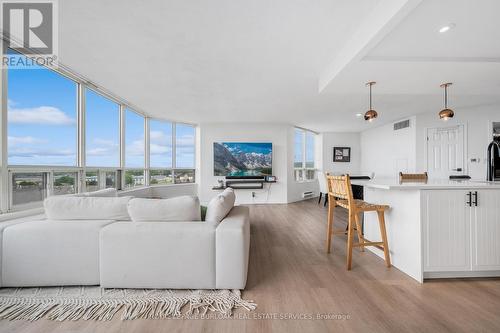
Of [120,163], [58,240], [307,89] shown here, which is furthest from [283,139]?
[58,240]

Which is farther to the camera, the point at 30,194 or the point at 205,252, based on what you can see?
the point at 30,194

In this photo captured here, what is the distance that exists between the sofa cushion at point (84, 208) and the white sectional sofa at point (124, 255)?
0.39 ft

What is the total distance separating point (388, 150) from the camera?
6.61m

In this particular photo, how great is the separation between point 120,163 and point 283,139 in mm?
4328

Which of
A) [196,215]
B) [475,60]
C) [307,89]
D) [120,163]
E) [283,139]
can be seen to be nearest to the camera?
[196,215]

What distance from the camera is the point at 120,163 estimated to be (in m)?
4.62

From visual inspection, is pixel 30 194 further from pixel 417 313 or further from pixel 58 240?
pixel 417 313

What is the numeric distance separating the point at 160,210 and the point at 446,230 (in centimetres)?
270

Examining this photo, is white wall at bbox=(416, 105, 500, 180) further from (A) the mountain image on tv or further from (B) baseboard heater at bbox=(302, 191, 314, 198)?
(A) the mountain image on tv

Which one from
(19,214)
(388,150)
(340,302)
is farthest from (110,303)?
(388,150)

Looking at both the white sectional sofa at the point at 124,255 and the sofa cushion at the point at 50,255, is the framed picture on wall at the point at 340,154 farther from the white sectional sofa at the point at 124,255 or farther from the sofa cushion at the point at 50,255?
the sofa cushion at the point at 50,255

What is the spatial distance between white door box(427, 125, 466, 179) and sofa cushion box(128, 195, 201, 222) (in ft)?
20.6

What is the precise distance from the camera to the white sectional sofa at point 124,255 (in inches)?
71.5

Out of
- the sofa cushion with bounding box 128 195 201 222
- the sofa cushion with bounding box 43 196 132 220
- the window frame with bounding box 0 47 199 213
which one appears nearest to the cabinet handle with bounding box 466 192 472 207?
the sofa cushion with bounding box 128 195 201 222
